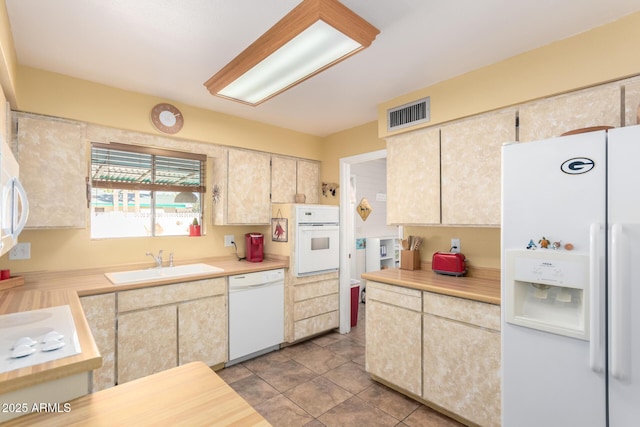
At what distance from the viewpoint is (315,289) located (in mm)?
3656

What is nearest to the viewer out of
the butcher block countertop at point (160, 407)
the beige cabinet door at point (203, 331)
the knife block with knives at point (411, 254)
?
the butcher block countertop at point (160, 407)

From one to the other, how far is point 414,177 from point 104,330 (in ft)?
9.13

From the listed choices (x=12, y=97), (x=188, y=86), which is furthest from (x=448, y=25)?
(x=12, y=97)

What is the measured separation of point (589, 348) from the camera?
142 cm

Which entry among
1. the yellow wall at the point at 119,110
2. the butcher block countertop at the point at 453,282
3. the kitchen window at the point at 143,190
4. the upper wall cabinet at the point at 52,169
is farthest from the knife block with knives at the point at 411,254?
the upper wall cabinet at the point at 52,169

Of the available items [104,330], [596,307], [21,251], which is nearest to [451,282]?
[596,307]

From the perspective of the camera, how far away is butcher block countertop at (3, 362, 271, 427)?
0.86 meters

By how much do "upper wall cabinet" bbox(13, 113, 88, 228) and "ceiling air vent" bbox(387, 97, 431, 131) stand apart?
268 cm

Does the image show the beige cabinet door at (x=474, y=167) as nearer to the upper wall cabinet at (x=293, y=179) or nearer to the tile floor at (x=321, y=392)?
the tile floor at (x=321, y=392)

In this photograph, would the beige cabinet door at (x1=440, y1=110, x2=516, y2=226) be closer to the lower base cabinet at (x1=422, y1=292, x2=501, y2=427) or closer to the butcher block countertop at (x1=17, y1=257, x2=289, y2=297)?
the lower base cabinet at (x1=422, y1=292, x2=501, y2=427)

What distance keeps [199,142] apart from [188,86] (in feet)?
2.22

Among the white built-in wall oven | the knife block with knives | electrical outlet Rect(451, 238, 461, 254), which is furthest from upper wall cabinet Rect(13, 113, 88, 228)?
electrical outlet Rect(451, 238, 461, 254)

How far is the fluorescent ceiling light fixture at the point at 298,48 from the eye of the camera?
1.53m

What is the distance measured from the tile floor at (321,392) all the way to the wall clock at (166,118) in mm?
2385
